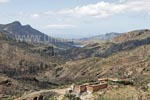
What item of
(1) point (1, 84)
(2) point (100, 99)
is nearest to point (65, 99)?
(2) point (100, 99)

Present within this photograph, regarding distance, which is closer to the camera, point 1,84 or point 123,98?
point 123,98

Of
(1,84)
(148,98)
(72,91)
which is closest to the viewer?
(148,98)

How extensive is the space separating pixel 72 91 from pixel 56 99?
4.42m

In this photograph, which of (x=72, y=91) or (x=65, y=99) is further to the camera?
(x=72, y=91)

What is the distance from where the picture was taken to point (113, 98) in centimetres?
6438

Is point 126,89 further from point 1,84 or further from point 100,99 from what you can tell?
point 1,84

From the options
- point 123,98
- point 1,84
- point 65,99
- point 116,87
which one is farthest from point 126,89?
point 1,84

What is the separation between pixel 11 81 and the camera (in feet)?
611

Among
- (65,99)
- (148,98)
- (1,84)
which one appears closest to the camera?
(148,98)

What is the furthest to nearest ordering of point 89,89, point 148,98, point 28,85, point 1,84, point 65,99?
point 28,85 → point 1,84 → point 89,89 → point 65,99 → point 148,98

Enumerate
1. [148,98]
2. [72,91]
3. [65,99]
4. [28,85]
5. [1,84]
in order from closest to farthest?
[148,98] < [65,99] < [72,91] < [1,84] < [28,85]

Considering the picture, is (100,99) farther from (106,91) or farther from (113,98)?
(106,91)

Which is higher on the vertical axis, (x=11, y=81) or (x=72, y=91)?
(x=72, y=91)

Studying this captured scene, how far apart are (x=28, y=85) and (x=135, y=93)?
435 feet
